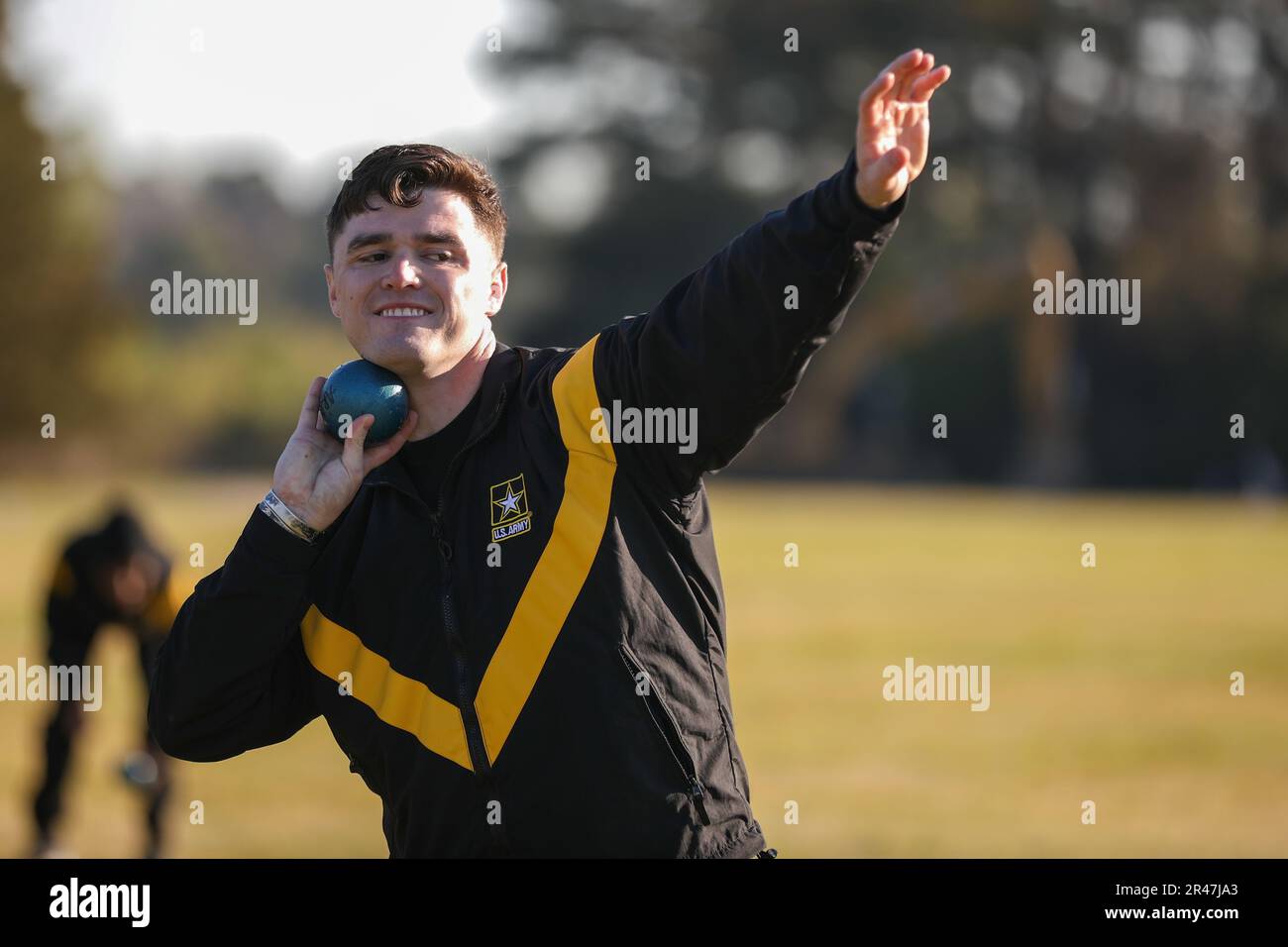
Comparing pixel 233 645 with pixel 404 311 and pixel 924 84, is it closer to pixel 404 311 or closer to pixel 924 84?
pixel 404 311

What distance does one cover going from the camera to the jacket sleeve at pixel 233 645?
11.9 feet

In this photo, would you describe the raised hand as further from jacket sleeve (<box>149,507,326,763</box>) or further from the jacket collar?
jacket sleeve (<box>149,507,326,763</box>)

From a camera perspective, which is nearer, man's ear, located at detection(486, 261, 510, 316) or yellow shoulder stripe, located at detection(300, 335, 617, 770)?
yellow shoulder stripe, located at detection(300, 335, 617, 770)

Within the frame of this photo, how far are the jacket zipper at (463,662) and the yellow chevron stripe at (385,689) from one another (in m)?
0.03

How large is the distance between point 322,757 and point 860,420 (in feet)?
157

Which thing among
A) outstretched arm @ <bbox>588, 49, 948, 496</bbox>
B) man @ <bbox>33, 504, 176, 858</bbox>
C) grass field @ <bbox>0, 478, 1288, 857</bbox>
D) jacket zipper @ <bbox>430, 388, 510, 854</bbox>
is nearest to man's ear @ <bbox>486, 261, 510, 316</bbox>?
jacket zipper @ <bbox>430, 388, 510, 854</bbox>

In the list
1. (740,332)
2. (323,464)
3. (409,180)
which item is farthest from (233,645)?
(740,332)

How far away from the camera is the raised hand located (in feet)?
11.2

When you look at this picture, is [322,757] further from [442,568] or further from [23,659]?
[442,568]

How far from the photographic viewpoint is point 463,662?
12.0 ft

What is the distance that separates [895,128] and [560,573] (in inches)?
46.8

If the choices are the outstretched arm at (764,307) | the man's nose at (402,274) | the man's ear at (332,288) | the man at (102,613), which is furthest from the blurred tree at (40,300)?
the outstretched arm at (764,307)
